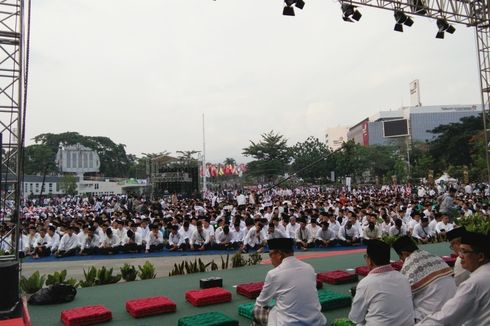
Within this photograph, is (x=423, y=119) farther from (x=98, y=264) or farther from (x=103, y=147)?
(x=98, y=264)

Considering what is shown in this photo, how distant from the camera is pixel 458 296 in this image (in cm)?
245

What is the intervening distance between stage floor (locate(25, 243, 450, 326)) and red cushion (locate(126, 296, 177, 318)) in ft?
0.25

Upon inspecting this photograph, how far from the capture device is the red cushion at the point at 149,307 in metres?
5.52

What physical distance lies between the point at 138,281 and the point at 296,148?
45381mm

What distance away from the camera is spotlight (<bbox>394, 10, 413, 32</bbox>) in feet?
34.4

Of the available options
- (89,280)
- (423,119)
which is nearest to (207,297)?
(89,280)

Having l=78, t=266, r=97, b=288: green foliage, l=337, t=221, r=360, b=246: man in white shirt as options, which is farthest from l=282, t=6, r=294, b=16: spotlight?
l=78, t=266, r=97, b=288: green foliage

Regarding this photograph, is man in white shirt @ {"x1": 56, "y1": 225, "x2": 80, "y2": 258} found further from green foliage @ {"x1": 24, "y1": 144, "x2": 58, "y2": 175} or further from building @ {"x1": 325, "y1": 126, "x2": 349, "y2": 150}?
building @ {"x1": 325, "y1": 126, "x2": 349, "y2": 150}

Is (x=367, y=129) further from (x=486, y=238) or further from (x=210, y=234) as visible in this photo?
(x=486, y=238)

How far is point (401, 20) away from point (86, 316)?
9828 mm

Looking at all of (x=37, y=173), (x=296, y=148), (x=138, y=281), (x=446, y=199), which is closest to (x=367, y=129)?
(x=296, y=148)

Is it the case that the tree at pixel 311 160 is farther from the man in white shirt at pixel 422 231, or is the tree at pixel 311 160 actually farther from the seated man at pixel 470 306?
the seated man at pixel 470 306

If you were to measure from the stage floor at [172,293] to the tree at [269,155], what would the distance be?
37.0 m

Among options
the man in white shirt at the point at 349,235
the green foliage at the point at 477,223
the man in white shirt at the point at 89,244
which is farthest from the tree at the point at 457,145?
the man in white shirt at the point at 89,244
